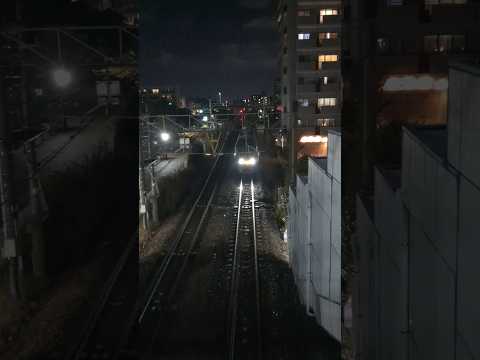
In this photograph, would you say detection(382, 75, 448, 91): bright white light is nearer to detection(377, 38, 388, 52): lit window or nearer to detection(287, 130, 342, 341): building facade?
detection(377, 38, 388, 52): lit window

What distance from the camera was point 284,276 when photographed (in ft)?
16.3

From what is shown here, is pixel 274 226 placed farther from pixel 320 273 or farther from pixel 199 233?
pixel 320 273

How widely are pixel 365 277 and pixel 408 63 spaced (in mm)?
4492

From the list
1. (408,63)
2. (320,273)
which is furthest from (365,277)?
(408,63)

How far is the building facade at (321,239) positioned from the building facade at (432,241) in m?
0.30

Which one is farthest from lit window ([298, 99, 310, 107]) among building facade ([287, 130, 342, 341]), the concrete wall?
the concrete wall

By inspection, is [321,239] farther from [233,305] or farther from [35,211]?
[35,211]

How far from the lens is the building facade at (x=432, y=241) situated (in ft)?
3.59

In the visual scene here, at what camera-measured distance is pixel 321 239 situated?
130 inches

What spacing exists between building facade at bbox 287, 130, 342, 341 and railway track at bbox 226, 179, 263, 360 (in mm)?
466

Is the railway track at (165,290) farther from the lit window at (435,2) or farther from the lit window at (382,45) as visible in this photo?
the lit window at (435,2)

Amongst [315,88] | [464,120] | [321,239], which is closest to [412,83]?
[321,239]

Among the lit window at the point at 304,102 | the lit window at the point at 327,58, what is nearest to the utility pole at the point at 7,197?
the lit window at the point at 304,102

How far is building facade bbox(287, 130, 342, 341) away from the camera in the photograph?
107 inches
